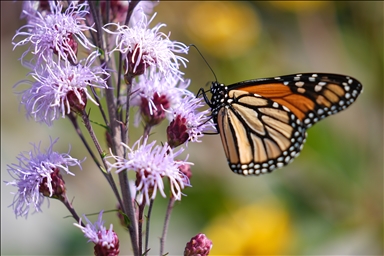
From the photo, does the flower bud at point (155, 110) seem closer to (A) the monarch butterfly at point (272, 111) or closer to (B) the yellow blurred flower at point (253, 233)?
(A) the monarch butterfly at point (272, 111)

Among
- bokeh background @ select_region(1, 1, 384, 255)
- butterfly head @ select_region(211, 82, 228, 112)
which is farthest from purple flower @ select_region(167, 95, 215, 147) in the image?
bokeh background @ select_region(1, 1, 384, 255)

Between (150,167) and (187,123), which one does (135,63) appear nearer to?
(187,123)

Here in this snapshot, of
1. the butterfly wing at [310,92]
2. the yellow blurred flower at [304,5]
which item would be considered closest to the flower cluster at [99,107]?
the butterfly wing at [310,92]

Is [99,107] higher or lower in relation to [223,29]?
lower

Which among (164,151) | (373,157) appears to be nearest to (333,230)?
(373,157)

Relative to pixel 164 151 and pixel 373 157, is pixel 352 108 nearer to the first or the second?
pixel 373 157

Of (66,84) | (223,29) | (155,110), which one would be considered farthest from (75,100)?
(223,29)

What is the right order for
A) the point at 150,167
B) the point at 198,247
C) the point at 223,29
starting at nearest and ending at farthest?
1. the point at 150,167
2. the point at 198,247
3. the point at 223,29
